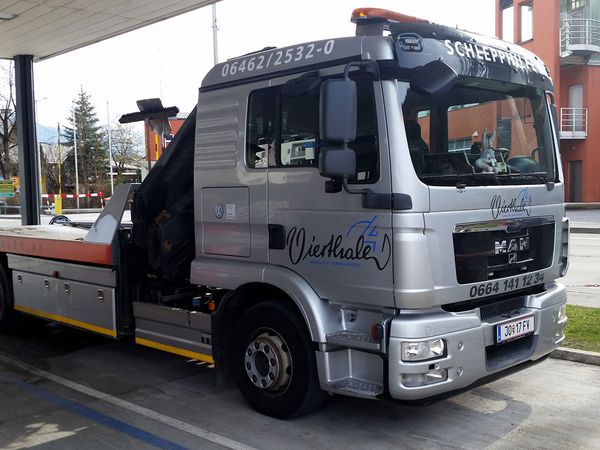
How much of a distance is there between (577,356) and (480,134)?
291cm

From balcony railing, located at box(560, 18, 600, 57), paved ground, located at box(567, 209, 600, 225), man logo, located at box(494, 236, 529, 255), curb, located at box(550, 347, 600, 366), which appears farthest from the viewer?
balcony railing, located at box(560, 18, 600, 57)

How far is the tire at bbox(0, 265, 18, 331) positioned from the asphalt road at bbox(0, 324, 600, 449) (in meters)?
1.80

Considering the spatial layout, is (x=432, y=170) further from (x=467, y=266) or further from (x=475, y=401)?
(x=475, y=401)

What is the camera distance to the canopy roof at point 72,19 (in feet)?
35.8

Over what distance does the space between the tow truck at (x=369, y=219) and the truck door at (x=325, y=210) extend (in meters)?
0.01

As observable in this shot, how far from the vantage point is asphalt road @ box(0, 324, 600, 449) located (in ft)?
14.6

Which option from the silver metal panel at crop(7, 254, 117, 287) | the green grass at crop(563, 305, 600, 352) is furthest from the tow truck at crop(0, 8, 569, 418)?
the green grass at crop(563, 305, 600, 352)

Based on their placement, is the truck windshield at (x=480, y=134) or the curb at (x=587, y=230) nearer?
the truck windshield at (x=480, y=134)

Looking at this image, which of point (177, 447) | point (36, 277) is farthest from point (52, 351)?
point (177, 447)

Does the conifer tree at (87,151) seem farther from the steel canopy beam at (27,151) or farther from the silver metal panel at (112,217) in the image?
the silver metal panel at (112,217)

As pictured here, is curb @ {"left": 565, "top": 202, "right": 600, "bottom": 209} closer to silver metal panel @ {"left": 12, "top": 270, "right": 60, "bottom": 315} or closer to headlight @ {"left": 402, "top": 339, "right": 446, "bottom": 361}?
silver metal panel @ {"left": 12, "top": 270, "right": 60, "bottom": 315}

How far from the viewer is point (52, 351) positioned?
725cm

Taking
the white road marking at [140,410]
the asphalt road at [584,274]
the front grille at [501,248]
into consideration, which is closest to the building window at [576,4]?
the asphalt road at [584,274]

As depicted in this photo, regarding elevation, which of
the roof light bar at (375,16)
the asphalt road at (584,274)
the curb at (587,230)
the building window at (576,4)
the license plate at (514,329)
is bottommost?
the asphalt road at (584,274)
